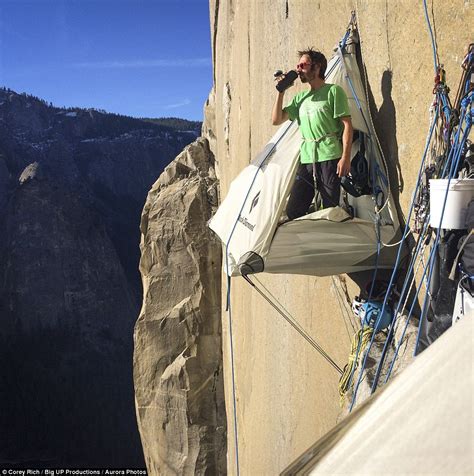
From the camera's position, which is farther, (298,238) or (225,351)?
(225,351)

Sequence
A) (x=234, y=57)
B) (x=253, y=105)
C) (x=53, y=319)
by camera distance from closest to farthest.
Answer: (x=253, y=105), (x=234, y=57), (x=53, y=319)

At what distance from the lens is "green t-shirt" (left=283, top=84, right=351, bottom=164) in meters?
4.03

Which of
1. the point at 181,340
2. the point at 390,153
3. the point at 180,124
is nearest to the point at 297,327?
the point at 390,153

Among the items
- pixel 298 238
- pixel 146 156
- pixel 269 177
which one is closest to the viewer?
pixel 298 238

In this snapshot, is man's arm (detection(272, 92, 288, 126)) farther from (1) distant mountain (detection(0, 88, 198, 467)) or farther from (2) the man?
(1) distant mountain (detection(0, 88, 198, 467))

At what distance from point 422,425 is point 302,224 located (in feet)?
9.36

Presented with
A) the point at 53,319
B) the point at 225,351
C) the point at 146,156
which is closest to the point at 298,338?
the point at 225,351

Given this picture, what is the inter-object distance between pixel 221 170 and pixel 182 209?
4.09 feet

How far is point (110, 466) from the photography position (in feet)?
91.1

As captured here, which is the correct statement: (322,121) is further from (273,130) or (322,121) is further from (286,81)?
(273,130)

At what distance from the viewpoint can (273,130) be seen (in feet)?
25.0

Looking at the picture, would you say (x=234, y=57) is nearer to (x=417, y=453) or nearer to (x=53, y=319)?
(x=417, y=453)

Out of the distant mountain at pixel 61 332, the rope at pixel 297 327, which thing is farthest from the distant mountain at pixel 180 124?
the rope at pixel 297 327

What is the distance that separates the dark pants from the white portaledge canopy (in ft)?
0.24
